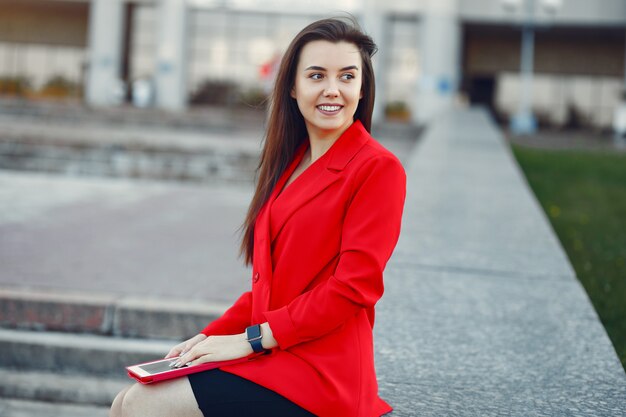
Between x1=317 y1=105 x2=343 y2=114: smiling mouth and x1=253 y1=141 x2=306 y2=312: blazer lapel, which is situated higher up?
x1=317 y1=105 x2=343 y2=114: smiling mouth

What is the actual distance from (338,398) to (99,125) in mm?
21779

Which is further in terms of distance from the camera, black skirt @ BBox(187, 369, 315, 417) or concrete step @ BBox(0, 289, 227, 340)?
concrete step @ BBox(0, 289, 227, 340)

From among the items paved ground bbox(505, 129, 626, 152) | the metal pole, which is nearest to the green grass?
paved ground bbox(505, 129, 626, 152)

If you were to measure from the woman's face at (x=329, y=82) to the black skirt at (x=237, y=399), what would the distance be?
2.73 feet

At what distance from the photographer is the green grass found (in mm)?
4531

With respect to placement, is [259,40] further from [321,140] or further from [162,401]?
[162,401]

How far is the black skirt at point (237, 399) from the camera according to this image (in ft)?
6.66

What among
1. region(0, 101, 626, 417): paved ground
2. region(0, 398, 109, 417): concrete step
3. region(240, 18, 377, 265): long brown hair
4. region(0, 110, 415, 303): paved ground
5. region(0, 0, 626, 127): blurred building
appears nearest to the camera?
region(240, 18, 377, 265): long brown hair

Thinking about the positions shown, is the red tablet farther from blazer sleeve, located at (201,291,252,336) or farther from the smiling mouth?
the smiling mouth

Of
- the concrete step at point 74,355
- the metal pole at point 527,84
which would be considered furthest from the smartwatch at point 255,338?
the metal pole at point 527,84

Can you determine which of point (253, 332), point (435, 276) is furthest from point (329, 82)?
point (435, 276)

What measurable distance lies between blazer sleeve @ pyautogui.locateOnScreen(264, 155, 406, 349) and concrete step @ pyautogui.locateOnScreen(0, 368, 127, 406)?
2.38 meters

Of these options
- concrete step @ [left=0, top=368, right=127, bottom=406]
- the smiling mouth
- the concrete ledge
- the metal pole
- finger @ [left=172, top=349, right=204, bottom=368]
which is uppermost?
the metal pole

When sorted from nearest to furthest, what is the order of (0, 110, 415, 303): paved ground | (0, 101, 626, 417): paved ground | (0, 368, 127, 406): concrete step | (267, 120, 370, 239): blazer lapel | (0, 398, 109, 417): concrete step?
1. (267, 120, 370, 239): blazer lapel
2. (0, 101, 626, 417): paved ground
3. (0, 398, 109, 417): concrete step
4. (0, 368, 127, 406): concrete step
5. (0, 110, 415, 303): paved ground
